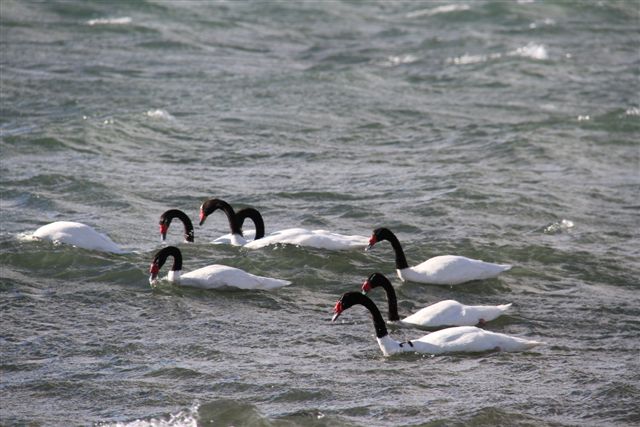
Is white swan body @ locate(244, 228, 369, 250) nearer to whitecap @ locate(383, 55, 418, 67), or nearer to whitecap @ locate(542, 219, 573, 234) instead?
whitecap @ locate(542, 219, 573, 234)

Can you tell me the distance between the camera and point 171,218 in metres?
14.1

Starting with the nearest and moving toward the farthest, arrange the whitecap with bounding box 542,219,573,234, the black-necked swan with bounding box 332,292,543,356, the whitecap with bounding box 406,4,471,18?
the black-necked swan with bounding box 332,292,543,356
the whitecap with bounding box 542,219,573,234
the whitecap with bounding box 406,4,471,18

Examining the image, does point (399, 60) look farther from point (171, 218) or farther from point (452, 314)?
point (452, 314)

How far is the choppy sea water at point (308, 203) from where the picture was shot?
10.0 m

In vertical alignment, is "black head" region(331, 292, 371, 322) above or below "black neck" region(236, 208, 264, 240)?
below

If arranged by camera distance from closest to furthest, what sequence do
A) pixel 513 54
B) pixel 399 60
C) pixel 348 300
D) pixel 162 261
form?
pixel 348 300, pixel 162 261, pixel 399 60, pixel 513 54

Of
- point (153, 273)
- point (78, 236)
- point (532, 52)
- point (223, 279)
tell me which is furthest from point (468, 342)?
point (532, 52)

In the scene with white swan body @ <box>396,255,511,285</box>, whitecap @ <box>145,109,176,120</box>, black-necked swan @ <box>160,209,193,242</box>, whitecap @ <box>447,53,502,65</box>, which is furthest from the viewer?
whitecap @ <box>447,53,502,65</box>

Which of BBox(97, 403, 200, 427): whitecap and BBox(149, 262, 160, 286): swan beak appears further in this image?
BBox(149, 262, 160, 286): swan beak

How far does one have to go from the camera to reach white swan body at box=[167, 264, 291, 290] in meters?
12.6

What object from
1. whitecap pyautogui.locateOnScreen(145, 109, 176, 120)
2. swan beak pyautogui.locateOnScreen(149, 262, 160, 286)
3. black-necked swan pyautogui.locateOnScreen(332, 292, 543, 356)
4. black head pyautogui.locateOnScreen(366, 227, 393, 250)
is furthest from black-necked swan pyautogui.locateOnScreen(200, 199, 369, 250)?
whitecap pyautogui.locateOnScreen(145, 109, 176, 120)

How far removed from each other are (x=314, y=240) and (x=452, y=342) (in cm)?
337

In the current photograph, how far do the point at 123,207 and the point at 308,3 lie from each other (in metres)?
22.3

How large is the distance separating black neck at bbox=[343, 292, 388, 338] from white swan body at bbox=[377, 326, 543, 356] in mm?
62
